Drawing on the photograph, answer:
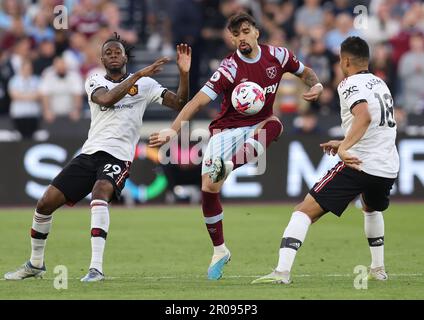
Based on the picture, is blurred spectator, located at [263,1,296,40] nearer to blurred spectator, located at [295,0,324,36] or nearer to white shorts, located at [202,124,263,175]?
blurred spectator, located at [295,0,324,36]

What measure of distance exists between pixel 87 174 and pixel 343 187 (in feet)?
8.95

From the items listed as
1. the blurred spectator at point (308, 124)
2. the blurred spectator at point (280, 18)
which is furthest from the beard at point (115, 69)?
the blurred spectator at point (280, 18)

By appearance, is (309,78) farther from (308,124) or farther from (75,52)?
(75,52)

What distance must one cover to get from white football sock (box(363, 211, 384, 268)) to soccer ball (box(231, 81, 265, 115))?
1637mm

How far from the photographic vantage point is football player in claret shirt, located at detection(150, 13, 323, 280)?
1183 cm

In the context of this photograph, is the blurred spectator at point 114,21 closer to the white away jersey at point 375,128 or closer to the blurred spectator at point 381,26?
the blurred spectator at point 381,26

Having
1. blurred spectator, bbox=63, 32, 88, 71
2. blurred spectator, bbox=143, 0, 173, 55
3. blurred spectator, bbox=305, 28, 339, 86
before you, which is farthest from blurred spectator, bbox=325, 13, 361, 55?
blurred spectator, bbox=63, 32, 88, 71

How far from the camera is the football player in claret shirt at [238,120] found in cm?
1183

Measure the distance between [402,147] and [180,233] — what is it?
20.0 ft

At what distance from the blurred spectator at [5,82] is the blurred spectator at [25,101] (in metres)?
0.19

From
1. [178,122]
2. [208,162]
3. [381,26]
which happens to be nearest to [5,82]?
[381,26]

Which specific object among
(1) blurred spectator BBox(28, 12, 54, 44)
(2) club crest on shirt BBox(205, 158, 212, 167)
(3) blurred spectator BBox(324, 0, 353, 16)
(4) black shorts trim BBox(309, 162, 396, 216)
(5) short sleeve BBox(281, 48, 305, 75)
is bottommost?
(4) black shorts trim BBox(309, 162, 396, 216)

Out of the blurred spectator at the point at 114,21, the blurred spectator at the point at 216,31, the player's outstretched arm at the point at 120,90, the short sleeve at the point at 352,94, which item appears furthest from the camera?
the blurred spectator at the point at 216,31

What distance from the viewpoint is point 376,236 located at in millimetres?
11648
